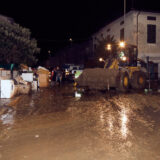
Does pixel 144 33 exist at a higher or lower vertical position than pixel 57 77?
higher

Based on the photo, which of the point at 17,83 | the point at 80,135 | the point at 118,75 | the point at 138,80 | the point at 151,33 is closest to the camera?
the point at 80,135

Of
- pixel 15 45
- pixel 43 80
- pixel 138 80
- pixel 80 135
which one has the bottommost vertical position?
pixel 80 135

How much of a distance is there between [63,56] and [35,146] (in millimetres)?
66244

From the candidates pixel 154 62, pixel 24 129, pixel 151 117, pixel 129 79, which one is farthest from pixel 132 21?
pixel 24 129

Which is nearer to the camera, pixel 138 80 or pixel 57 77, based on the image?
pixel 138 80

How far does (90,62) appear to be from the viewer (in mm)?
35875

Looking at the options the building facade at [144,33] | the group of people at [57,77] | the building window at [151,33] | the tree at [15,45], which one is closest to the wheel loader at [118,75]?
the tree at [15,45]

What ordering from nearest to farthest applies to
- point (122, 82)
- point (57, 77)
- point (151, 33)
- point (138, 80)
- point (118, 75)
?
point (118, 75) < point (122, 82) < point (138, 80) < point (57, 77) < point (151, 33)

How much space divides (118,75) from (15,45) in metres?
8.19

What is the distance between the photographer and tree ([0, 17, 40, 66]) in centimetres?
1878

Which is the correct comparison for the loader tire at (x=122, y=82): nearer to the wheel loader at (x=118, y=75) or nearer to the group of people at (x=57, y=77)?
the wheel loader at (x=118, y=75)

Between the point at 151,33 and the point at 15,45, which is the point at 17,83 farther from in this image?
the point at 151,33

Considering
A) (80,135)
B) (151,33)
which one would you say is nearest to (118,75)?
(80,135)

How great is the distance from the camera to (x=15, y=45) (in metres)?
19.2
